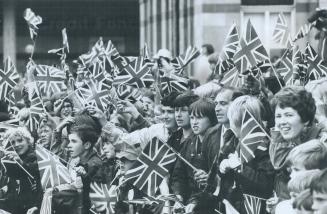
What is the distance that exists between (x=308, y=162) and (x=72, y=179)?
3.68 metres

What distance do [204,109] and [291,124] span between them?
1836 mm

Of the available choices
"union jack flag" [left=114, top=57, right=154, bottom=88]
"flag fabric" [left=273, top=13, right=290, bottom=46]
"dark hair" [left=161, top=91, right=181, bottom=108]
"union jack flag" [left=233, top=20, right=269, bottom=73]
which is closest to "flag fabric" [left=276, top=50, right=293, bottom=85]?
"union jack flag" [left=233, top=20, right=269, bottom=73]

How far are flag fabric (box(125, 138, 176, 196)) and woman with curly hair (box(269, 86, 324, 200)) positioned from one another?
1.50m

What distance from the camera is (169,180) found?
976 centimetres

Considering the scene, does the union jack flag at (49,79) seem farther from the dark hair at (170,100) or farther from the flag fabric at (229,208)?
the flag fabric at (229,208)

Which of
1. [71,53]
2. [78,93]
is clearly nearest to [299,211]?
[78,93]

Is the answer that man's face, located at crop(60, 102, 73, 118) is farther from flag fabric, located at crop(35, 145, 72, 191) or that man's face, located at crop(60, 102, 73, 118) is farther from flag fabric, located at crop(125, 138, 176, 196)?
flag fabric, located at crop(125, 138, 176, 196)

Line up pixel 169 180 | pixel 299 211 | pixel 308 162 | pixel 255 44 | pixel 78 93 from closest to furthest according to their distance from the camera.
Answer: pixel 299 211 → pixel 308 162 → pixel 169 180 → pixel 255 44 → pixel 78 93

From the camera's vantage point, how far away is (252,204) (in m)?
8.62

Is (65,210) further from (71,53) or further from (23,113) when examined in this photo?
(71,53)

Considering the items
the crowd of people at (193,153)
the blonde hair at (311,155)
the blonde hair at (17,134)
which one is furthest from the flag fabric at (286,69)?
the blonde hair at (311,155)

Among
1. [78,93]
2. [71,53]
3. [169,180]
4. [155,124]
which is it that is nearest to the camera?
[169,180]

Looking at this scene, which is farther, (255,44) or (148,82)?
(148,82)

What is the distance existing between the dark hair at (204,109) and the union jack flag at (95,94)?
9.89ft
